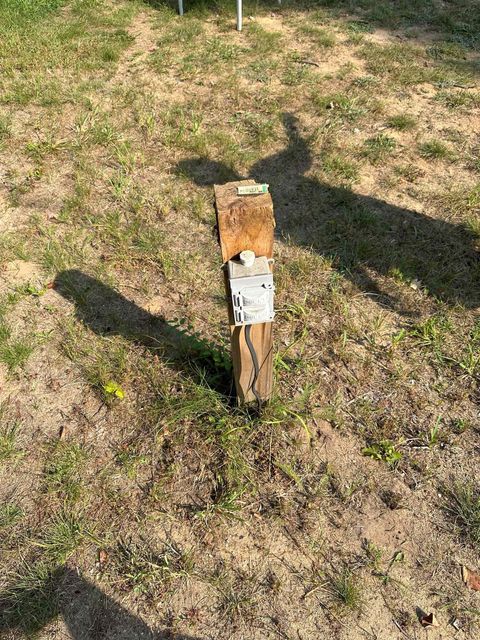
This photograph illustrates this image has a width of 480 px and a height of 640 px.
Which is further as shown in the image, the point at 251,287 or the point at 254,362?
the point at 254,362

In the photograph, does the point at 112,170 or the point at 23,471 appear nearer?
the point at 23,471

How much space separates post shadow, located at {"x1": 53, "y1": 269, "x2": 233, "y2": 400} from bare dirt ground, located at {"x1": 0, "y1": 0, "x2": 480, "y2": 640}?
0.06 ft

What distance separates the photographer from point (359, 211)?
3.48m

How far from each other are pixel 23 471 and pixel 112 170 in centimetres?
261

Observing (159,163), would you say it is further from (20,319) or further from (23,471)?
(23,471)

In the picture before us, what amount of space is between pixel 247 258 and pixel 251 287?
0.33 feet

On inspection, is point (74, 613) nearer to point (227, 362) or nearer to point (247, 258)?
point (227, 362)

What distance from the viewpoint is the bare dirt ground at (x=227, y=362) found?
1898mm

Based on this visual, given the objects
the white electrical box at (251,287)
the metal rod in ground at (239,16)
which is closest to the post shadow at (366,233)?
the white electrical box at (251,287)

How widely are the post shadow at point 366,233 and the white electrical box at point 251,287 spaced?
5.03ft

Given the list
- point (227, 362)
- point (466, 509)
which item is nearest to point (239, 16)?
point (227, 362)

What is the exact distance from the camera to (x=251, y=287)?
156 centimetres

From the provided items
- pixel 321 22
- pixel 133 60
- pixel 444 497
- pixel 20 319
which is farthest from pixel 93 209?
pixel 321 22

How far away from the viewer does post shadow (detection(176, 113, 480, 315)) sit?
303cm
